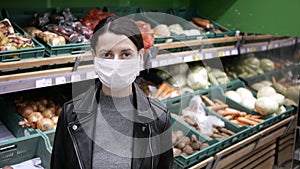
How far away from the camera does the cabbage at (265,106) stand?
2.93 m

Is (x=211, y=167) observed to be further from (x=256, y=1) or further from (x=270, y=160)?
(x=256, y=1)

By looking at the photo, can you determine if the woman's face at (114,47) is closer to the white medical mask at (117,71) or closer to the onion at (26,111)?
the white medical mask at (117,71)

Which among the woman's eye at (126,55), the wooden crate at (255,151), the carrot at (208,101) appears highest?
the woman's eye at (126,55)

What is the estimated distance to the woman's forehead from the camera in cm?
108

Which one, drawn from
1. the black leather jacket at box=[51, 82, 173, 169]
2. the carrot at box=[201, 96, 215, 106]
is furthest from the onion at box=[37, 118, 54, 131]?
the carrot at box=[201, 96, 215, 106]

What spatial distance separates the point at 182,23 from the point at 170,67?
1.32 ft

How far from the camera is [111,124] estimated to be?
1.20m

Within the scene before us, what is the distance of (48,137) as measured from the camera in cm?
178

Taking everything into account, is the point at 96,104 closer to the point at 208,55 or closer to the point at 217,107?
the point at 208,55

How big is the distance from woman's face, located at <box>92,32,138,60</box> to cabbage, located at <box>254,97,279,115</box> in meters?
2.11

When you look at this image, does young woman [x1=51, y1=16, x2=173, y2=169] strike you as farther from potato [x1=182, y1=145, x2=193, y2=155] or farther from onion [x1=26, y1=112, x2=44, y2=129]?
potato [x1=182, y1=145, x2=193, y2=155]

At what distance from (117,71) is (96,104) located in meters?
0.17

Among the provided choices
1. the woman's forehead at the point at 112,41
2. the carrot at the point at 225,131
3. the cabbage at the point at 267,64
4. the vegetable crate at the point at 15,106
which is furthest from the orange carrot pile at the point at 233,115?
the woman's forehead at the point at 112,41

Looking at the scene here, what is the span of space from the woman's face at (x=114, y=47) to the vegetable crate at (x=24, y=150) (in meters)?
0.81
